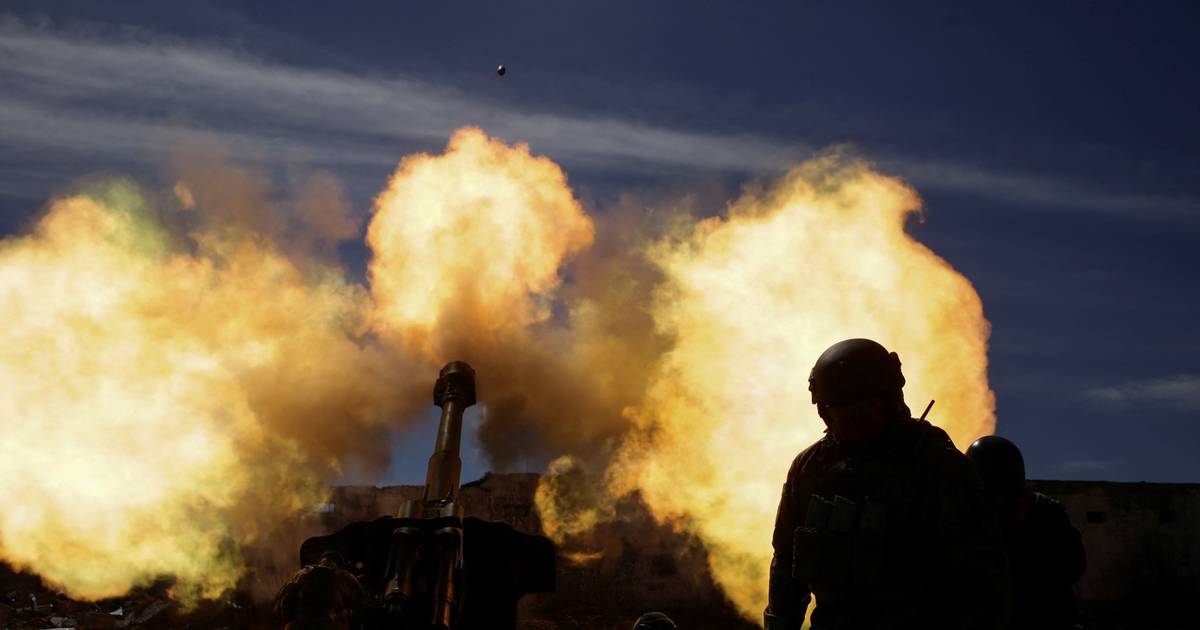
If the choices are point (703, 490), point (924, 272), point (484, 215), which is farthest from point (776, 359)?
point (484, 215)

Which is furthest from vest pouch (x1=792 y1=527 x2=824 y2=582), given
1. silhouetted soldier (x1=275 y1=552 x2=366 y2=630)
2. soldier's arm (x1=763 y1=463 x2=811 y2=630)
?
silhouetted soldier (x1=275 y1=552 x2=366 y2=630)

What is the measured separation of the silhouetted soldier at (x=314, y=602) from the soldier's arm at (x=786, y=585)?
7.94ft

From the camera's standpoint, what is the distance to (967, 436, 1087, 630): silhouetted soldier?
4.91 metres

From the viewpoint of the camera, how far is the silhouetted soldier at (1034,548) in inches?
193

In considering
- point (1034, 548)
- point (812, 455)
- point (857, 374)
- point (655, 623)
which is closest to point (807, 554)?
point (812, 455)

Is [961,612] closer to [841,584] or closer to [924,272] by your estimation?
[841,584]

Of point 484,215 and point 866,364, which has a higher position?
point 484,215

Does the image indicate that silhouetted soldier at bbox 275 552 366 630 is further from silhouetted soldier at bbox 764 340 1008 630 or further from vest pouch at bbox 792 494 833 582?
vest pouch at bbox 792 494 833 582

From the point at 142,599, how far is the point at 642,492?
8.44m

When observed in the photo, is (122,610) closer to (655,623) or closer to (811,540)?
(655,623)

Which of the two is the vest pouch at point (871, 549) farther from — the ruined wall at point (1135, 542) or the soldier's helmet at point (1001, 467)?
the ruined wall at point (1135, 542)

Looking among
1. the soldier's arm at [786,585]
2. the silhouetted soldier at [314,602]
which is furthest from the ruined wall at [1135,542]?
the silhouetted soldier at [314,602]

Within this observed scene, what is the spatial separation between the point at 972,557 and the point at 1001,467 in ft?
7.08

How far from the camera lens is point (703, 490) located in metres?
14.3
